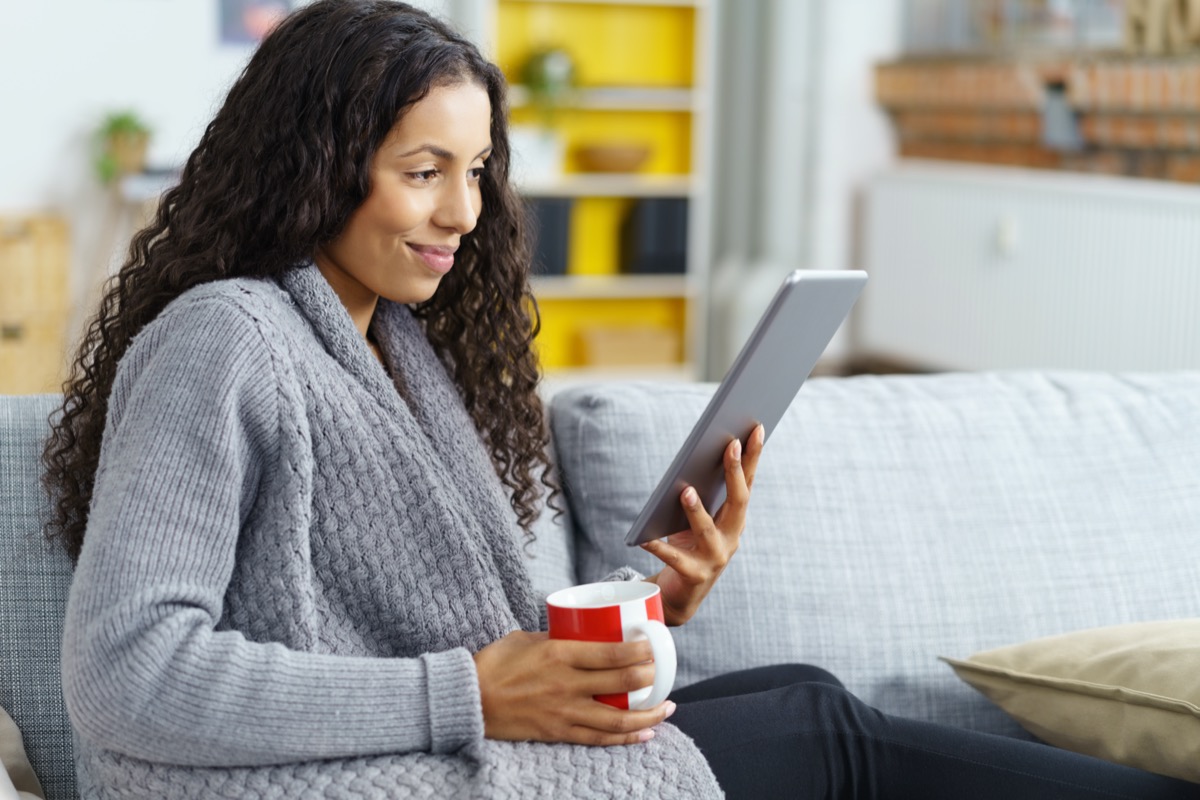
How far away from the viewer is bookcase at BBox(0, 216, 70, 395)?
165 inches

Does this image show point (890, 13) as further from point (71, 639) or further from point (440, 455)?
point (71, 639)

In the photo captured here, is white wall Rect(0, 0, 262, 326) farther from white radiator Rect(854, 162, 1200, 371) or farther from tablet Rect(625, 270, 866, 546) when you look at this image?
tablet Rect(625, 270, 866, 546)

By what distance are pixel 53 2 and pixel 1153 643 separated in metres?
4.22

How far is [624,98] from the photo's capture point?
495cm

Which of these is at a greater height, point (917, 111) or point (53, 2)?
point (53, 2)

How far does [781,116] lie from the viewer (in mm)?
5109

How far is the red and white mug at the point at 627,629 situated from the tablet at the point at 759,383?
0.14 metres

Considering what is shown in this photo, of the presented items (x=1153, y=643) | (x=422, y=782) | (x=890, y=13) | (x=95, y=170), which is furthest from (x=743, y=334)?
(x=422, y=782)

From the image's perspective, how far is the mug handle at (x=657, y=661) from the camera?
3.52ft

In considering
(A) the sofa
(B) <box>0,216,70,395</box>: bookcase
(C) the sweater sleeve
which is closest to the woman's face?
(C) the sweater sleeve

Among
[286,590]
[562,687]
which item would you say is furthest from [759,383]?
[286,590]

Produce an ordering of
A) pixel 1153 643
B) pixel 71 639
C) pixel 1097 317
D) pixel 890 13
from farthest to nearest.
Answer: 1. pixel 890 13
2. pixel 1097 317
3. pixel 1153 643
4. pixel 71 639

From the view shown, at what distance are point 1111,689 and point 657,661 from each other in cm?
53

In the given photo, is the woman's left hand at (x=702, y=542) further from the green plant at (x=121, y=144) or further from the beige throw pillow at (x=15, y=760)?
the green plant at (x=121, y=144)
